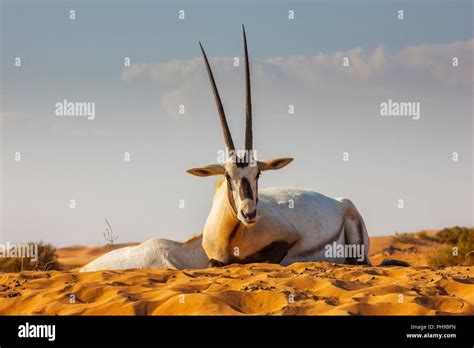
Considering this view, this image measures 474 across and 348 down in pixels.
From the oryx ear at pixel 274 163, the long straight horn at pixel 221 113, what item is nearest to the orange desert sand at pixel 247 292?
the oryx ear at pixel 274 163

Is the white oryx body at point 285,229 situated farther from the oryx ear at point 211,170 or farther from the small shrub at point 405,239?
the small shrub at point 405,239

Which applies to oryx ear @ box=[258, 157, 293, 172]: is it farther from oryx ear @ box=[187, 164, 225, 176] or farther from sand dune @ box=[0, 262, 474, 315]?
sand dune @ box=[0, 262, 474, 315]

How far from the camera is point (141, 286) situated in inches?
289

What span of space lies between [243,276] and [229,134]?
9.28 ft

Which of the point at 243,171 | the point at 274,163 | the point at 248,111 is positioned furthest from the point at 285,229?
the point at 248,111

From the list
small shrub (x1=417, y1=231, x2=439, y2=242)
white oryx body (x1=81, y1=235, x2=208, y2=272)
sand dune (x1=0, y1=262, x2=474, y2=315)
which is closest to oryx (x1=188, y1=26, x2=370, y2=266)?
white oryx body (x1=81, y1=235, x2=208, y2=272)

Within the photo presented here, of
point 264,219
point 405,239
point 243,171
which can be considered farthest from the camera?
point 405,239

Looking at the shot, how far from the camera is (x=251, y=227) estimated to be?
1013cm

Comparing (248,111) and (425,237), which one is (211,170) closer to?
(248,111)

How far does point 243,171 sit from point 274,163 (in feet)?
2.35

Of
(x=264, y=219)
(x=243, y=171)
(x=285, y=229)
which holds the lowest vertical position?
(x=285, y=229)

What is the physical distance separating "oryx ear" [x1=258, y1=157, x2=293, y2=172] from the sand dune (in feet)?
5.62

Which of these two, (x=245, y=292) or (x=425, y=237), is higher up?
(x=245, y=292)
